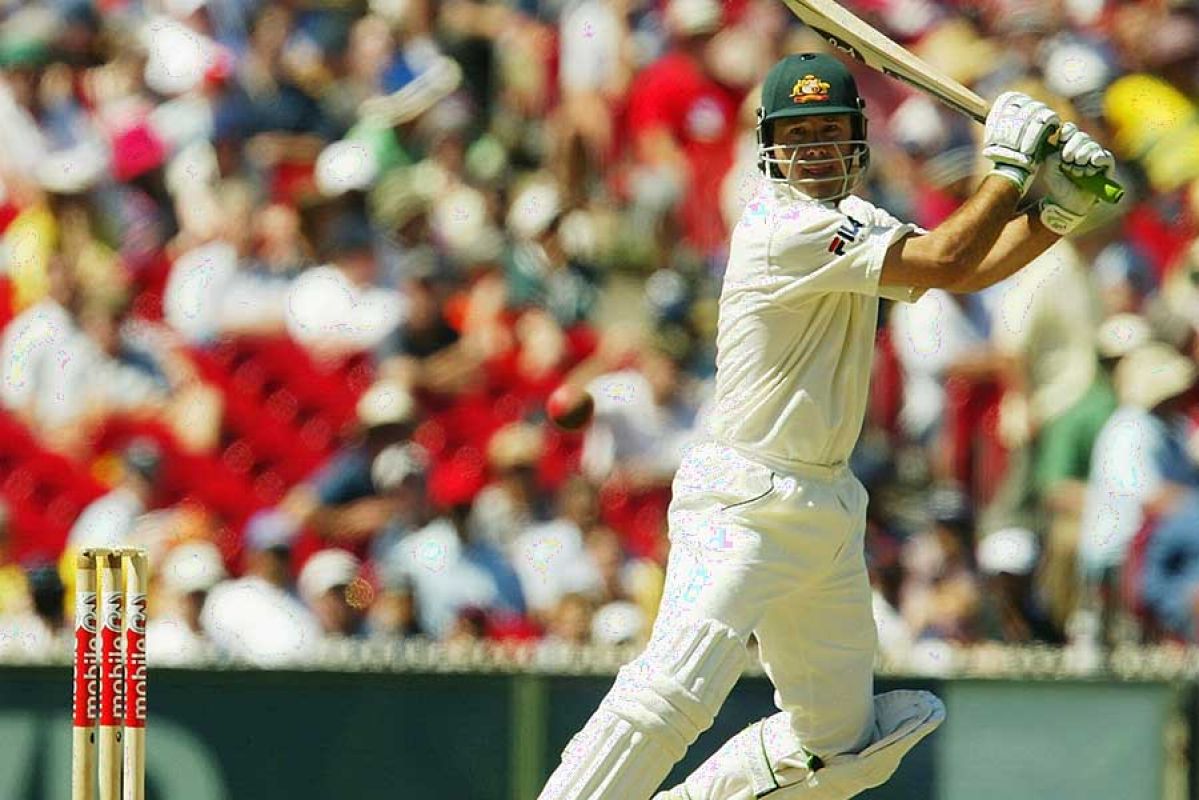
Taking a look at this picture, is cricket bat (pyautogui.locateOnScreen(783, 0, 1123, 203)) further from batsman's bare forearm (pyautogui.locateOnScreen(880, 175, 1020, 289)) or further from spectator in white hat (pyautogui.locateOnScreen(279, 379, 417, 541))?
spectator in white hat (pyautogui.locateOnScreen(279, 379, 417, 541))

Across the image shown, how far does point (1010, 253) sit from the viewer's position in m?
4.88

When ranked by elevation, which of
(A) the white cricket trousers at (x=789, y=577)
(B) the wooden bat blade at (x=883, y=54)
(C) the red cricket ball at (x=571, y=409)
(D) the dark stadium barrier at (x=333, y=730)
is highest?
(B) the wooden bat blade at (x=883, y=54)

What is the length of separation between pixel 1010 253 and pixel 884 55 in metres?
0.72

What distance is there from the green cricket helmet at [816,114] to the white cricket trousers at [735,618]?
0.61m

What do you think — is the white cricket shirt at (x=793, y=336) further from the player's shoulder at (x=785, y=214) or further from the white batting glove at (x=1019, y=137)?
the white batting glove at (x=1019, y=137)

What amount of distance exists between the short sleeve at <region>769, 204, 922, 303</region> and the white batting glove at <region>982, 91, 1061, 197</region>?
0.83 feet

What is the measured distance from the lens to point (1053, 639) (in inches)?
299

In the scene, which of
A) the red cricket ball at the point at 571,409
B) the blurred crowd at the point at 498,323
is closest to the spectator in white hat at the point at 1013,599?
the blurred crowd at the point at 498,323

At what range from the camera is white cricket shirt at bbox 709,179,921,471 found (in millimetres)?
5055

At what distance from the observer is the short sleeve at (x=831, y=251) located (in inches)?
195

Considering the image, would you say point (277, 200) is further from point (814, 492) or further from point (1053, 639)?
point (814, 492)

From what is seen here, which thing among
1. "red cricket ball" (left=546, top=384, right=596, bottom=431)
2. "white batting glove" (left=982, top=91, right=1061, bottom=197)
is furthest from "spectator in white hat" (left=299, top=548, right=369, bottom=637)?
"white batting glove" (left=982, top=91, right=1061, bottom=197)

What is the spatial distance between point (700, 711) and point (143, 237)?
5.13m

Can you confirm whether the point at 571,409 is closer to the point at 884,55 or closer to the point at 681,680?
the point at 884,55
